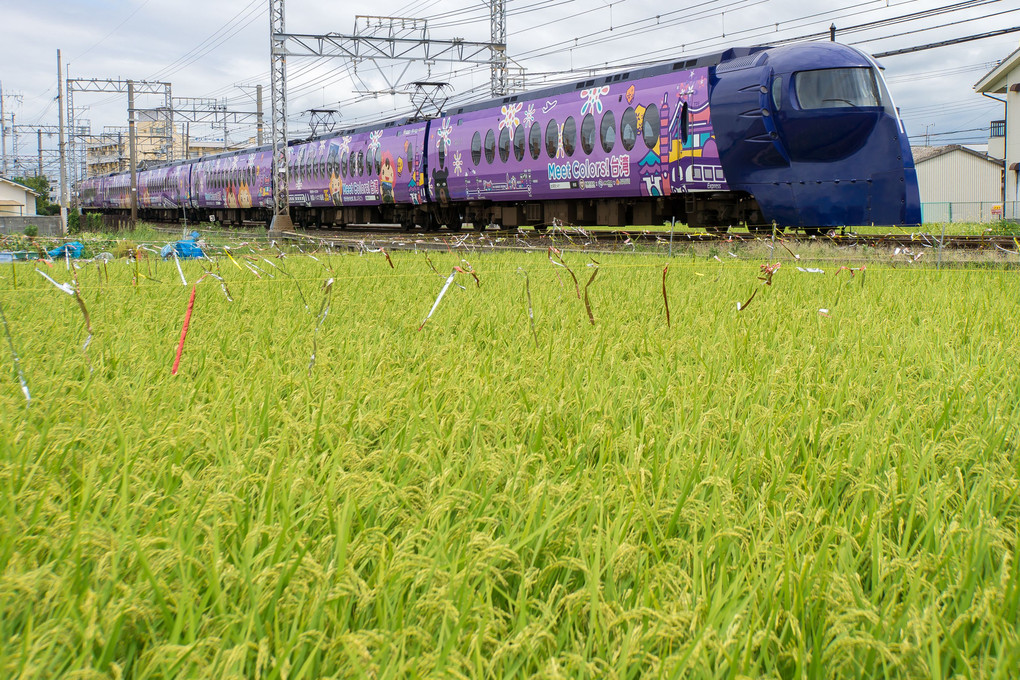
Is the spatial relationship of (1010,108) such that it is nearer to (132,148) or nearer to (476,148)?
(476,148)

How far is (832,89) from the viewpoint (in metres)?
13.2

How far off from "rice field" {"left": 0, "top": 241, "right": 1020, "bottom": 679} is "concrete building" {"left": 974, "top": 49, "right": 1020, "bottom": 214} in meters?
27.0

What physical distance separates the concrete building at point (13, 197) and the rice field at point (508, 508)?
53524 mm

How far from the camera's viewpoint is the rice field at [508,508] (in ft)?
4.38

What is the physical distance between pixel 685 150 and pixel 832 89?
2371 millimetres

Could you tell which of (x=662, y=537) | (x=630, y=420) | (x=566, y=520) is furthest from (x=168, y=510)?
(x=630, y=420)

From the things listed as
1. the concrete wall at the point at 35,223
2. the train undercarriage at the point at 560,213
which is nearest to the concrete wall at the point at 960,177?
the train undercarriage at the point at 560,213

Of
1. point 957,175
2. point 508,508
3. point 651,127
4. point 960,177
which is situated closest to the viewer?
point 508,508

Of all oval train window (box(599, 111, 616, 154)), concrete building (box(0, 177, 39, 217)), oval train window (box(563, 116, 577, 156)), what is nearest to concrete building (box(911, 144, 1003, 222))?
oval train window (box(563, 116, 577, 156))

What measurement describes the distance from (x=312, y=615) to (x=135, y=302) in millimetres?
5105

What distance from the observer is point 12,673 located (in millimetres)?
1223

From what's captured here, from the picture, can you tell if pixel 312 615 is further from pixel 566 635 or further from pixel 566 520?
pixel 566 520

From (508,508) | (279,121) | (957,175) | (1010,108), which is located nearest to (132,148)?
(279,121)

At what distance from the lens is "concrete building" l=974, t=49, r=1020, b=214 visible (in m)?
26.7
